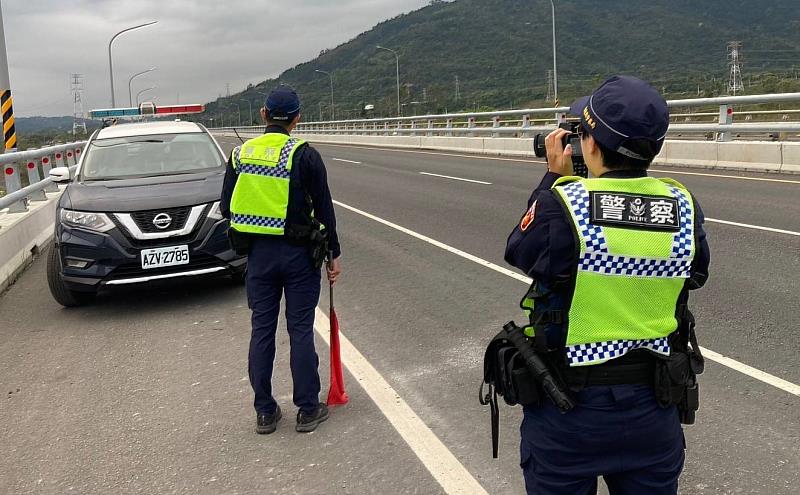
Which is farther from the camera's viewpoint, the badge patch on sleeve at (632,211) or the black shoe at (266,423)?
the black shoe at (266,423)

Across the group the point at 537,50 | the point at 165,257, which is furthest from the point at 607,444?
the point at 537,50

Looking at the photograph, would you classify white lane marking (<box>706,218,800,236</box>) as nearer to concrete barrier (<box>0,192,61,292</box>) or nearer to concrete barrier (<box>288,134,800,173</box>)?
concrete barrier (<box>288,134,800,173</box>)

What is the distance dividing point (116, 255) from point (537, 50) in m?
125

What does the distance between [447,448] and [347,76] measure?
13507 centimetres

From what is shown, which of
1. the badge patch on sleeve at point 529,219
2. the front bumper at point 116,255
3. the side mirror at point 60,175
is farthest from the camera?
the side mirror at point 60,175

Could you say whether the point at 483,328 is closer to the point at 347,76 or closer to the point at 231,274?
the point at 231,274

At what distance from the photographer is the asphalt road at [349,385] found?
3.47m

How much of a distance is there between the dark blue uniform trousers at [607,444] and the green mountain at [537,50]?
273ft

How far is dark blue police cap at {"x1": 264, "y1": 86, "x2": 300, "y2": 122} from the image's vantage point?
4.01 m

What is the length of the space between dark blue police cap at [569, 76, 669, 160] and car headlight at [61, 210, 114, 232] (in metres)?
5.26

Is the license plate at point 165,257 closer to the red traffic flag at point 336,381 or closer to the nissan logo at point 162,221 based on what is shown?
the nissan logo at point 162,221

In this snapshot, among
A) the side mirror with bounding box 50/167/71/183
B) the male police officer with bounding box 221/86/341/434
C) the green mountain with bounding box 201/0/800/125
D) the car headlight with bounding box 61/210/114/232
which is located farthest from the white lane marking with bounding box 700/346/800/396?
the green mountain with bounding box 201/0/800/125

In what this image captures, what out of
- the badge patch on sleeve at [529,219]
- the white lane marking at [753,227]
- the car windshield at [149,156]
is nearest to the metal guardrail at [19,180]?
the car windshield at [149,156]

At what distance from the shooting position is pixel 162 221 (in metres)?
6.31
